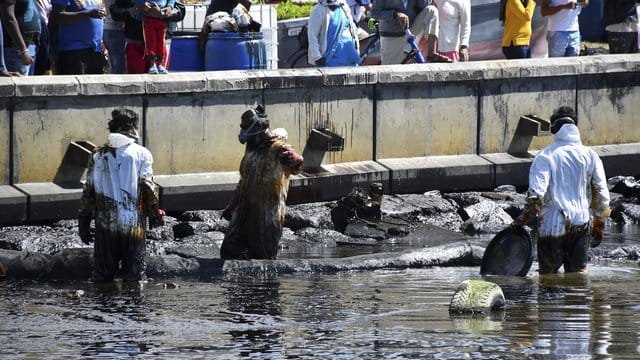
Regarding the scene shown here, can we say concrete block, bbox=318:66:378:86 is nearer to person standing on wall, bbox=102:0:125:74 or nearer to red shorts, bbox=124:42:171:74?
red shorts, bbox=124:42:171:74

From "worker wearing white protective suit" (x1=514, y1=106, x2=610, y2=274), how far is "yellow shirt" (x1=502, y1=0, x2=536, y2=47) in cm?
597

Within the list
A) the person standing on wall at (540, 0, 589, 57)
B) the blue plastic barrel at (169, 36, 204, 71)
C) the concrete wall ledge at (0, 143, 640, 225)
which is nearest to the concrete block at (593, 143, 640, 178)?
the concrete wall ledge at (0, 143, 640, 225)

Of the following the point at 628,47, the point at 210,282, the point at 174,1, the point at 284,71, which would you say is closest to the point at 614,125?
the point at 628,47

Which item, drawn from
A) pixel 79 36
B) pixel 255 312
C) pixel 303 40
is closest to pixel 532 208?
pixel 255 312

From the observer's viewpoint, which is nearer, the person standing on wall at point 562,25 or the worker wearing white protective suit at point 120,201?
the worker wearing white protective suit at point 120,201

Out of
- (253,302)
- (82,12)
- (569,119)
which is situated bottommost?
(253,302)

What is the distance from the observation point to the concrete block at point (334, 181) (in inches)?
699

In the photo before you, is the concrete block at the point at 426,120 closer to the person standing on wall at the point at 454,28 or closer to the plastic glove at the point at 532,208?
the person standing on wall at the point at 454,28

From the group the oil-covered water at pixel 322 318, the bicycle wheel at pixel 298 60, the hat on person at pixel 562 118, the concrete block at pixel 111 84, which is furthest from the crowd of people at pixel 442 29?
the hat on person at pixel 562 118

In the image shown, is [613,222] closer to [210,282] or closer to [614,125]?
[614,125]

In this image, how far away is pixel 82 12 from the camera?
16.5 metres

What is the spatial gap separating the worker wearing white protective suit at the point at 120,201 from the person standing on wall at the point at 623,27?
377 inches

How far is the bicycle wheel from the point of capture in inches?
834

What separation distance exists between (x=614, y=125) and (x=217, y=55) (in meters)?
5.05
